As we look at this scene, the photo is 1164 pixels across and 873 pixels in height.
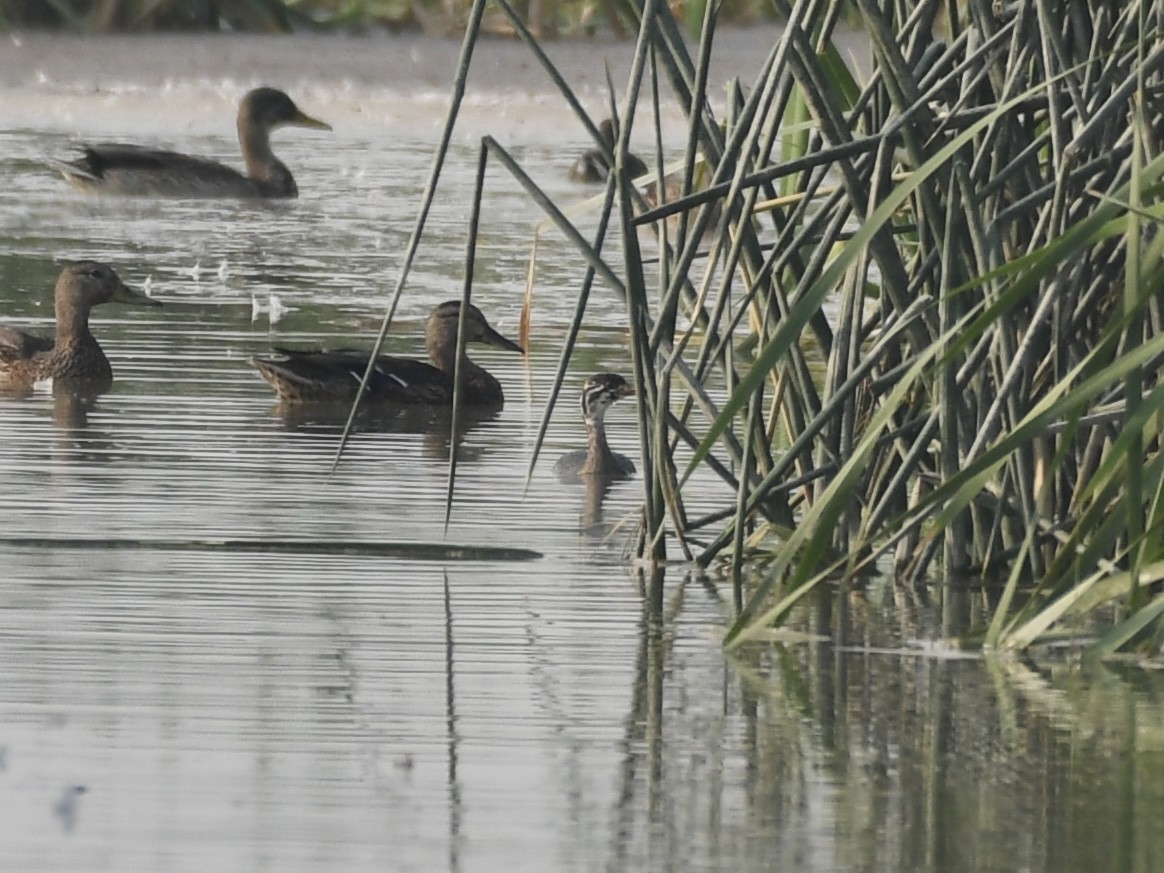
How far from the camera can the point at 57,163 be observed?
14.7 metres

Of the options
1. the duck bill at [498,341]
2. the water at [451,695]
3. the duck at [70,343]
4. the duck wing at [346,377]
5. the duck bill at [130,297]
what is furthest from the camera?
the duck bill at [130,297]

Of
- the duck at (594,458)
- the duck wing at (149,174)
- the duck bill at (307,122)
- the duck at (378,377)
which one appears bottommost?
the duck at (594,458)

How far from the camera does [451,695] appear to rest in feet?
13.2

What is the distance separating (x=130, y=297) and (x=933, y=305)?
5314 millimetres

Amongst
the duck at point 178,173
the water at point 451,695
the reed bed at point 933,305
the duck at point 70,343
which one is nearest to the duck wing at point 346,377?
the water at point 451,695

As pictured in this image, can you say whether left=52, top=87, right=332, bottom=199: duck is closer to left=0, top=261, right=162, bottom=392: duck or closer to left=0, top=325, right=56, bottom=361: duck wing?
left=0, top=261, right=162, bottom=392: duck

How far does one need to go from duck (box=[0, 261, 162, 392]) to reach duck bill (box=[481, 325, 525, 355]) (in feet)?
3.50

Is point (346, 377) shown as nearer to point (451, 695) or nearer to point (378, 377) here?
point (378, 377)

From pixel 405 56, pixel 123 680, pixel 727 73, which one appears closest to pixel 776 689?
pixel 123 680

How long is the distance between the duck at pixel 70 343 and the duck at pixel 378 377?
1.54 ft

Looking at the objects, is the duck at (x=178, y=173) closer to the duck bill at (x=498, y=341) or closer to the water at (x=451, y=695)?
the duck bill at (x=498, y=341)

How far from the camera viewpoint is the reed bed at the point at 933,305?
4082 mm

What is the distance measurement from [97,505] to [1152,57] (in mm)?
2415

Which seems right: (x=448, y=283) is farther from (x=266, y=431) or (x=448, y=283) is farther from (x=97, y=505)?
(x=97, y=505)
